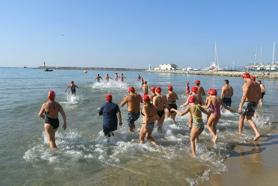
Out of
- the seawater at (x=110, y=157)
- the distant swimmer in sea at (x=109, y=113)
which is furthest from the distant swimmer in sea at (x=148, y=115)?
the distant swimmer in sea at (x=109, y=113)

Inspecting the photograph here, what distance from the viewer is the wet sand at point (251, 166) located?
6.75 m

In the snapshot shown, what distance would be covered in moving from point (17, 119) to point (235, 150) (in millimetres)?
10572

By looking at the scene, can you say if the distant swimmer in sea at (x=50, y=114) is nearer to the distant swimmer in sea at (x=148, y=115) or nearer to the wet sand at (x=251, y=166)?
the distant swimmer in sea at (x=148, y=115)

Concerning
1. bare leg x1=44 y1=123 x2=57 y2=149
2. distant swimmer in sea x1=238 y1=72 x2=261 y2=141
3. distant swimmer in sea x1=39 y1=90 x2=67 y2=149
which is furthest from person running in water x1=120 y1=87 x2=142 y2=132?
distant swimmer in sea x1=238 y1=72 x2=261 y2=141

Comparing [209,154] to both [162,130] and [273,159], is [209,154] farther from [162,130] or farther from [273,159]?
[162,130]

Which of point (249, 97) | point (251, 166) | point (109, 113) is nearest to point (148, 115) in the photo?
point (109, 113)

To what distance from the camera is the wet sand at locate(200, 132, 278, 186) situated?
6746 mm

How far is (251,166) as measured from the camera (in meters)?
7.71

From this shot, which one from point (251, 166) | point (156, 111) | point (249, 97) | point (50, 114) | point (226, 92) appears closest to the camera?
point (251, 166)

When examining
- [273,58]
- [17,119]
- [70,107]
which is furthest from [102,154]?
[273,58]

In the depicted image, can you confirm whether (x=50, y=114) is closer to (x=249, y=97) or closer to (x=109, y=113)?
(x=109, y=113)

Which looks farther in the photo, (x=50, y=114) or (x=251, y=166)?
(x=50, y=114)

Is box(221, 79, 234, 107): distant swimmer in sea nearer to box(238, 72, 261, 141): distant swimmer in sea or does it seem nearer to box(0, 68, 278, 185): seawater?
box(0, 68, 278, 185): seawater

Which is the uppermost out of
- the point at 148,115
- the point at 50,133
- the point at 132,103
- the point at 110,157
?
the point at 132,103
